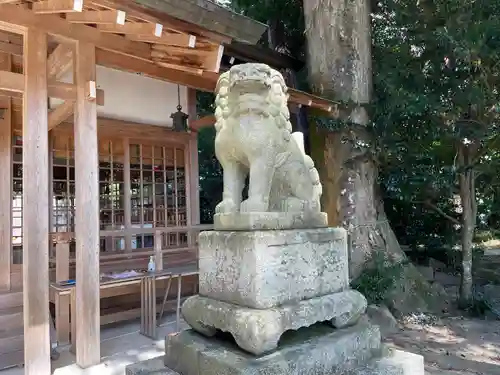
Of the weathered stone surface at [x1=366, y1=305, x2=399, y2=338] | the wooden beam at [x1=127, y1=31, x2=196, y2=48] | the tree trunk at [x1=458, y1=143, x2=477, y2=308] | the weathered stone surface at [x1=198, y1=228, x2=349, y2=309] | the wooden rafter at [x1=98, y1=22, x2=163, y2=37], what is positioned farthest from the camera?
the tree trunk at [x1=458, y1=143, x2=477, y2=308]

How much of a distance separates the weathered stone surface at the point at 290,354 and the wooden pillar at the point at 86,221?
1.45 meters

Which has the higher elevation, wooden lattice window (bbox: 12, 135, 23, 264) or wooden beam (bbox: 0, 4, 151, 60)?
wooden beam (bbox: 0, 4, 151, 60)

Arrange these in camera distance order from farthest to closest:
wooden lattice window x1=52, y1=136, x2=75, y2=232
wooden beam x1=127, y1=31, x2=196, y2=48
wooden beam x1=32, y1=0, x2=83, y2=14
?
wooden lattice window x1=52, y1=136, x2=75, y2=232
wooden beam x1=127, y1=31, x2=196, y2=48
wooden beam x1=32, y1=0, x2=83, y2=14

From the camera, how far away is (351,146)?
19.9 feet

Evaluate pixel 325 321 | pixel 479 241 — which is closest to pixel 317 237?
pixel 325 321

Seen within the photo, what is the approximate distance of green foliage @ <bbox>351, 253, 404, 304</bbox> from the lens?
5.56 meters

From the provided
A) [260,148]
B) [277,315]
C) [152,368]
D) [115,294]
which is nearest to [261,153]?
[260,148]

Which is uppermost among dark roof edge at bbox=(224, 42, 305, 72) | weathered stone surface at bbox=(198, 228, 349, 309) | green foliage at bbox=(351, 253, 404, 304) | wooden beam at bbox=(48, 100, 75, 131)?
dark roof edge at bbox=(224, 42, 305, 72)

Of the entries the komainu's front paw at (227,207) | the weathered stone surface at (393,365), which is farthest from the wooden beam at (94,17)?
the weathered stone surface at (393,365)

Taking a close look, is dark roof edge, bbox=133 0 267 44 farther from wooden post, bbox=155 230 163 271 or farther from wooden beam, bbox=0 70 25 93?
wooden post, bbox=155 230 163 271

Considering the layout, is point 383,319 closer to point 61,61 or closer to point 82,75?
point 82,75

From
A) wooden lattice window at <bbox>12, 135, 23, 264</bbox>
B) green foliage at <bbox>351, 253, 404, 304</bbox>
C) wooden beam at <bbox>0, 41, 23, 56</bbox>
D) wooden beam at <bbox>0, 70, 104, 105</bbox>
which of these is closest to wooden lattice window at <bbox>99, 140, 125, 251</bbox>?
wooden lattice window at <bbox>12, 135, 23, 264</bbox>

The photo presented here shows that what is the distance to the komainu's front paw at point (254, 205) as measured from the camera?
Result: 7.11ft

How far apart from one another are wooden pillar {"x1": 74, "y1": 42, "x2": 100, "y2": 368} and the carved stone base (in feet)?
5.56
